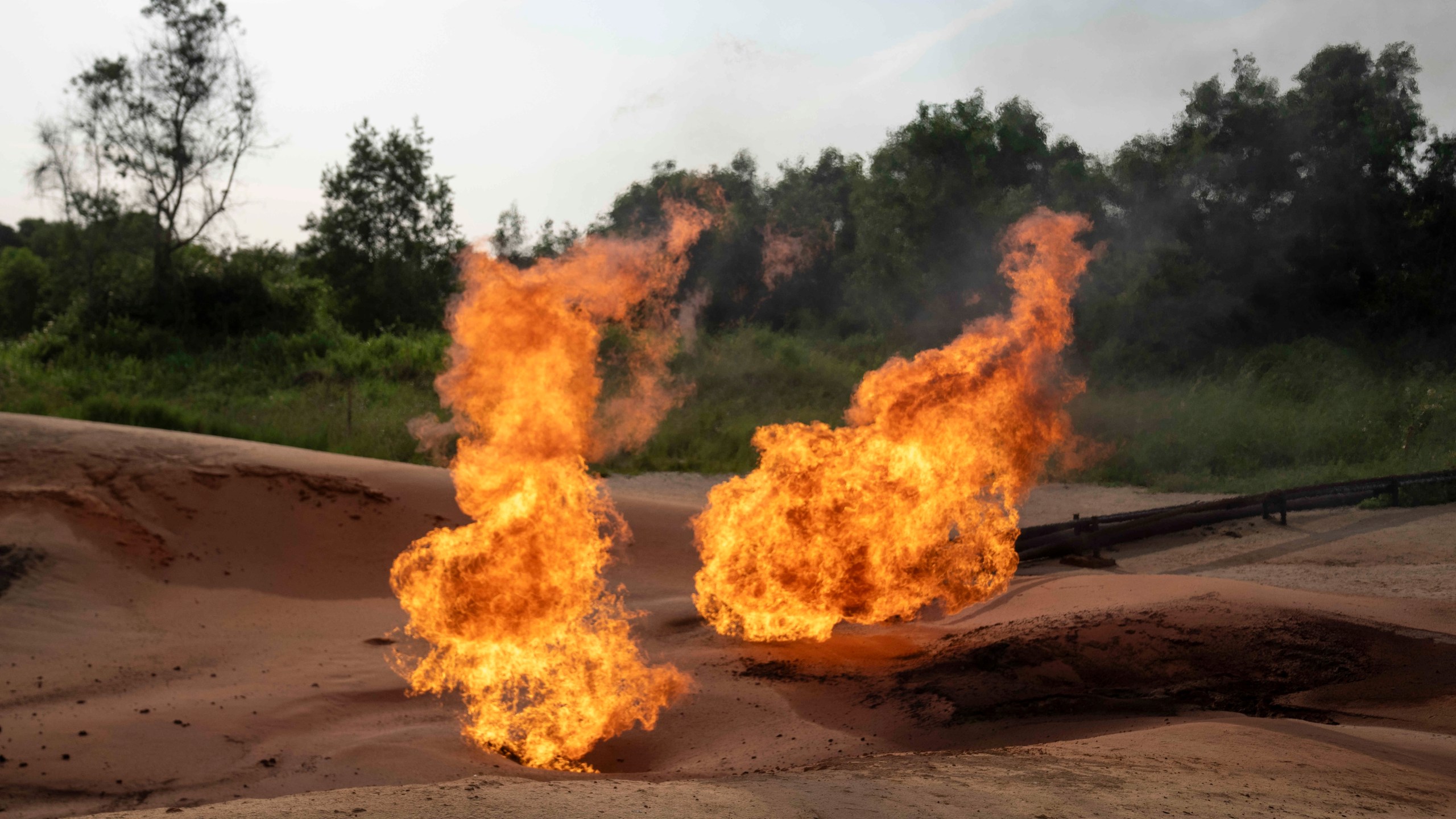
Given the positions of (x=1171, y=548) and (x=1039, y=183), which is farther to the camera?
(x=1039, y=183)

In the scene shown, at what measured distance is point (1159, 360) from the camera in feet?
75.4

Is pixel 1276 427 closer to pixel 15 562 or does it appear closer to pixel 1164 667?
pixel 1164 667

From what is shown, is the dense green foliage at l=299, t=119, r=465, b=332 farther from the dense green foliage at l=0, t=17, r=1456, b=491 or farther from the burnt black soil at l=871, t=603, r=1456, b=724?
the burnt black soil at l=871, t=603, r=1456, b=724

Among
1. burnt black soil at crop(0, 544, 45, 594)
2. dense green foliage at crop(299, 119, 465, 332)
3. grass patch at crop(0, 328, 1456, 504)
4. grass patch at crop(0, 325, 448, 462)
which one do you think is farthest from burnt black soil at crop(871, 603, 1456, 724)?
dense green foliage at crop(299, 119, 465, 332)

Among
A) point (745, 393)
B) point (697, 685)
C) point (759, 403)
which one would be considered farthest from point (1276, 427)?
point (697, 685)

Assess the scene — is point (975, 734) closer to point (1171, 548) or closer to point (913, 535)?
point (913, 535)

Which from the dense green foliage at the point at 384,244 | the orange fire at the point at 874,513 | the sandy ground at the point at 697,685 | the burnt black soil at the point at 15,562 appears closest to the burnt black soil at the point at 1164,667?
the sandy ground at the point at 697,685

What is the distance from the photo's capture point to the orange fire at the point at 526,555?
223 inches

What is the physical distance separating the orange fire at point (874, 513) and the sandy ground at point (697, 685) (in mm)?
409

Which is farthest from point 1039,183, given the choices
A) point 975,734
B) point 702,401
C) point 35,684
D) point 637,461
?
point 35,684

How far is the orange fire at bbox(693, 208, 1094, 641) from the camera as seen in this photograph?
7.03 meters

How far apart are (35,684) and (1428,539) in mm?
13622

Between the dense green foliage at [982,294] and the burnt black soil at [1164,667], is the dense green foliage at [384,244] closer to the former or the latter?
the dense green foliage at [982,294]

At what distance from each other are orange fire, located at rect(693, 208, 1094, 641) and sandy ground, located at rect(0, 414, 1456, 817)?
0.41m
